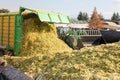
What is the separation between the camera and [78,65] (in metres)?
10.2

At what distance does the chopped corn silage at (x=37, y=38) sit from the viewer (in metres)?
13.3

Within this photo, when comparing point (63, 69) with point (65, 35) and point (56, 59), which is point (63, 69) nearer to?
point (56, 59)

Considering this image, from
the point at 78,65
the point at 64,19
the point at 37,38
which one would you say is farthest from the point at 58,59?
the point at 64,19

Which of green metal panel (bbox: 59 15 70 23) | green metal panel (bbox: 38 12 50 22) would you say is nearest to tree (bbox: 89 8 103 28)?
green metal panel (bbox: 59 15 70 23)

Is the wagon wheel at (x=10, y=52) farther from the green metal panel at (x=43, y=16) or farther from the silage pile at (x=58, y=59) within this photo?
the green metal panel at (x=43, y=16)

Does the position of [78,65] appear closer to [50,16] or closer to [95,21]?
[50,16]


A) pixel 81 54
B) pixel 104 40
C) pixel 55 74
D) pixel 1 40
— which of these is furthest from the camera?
pixel 104 40

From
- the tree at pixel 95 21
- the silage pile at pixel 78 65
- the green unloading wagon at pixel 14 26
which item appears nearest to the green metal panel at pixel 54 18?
the green unloading wagon at pixel 14 26

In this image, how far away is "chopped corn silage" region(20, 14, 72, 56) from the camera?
43.8 feet

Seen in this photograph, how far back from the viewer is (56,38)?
14242 mm

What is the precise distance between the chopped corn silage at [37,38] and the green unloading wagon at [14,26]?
0.75 ft

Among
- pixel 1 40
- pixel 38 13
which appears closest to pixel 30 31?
pixel 38 13

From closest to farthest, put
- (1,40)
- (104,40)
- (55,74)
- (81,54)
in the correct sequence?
(55,74) < (81,54) < (1,40) < (104,40)

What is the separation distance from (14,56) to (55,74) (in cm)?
398
